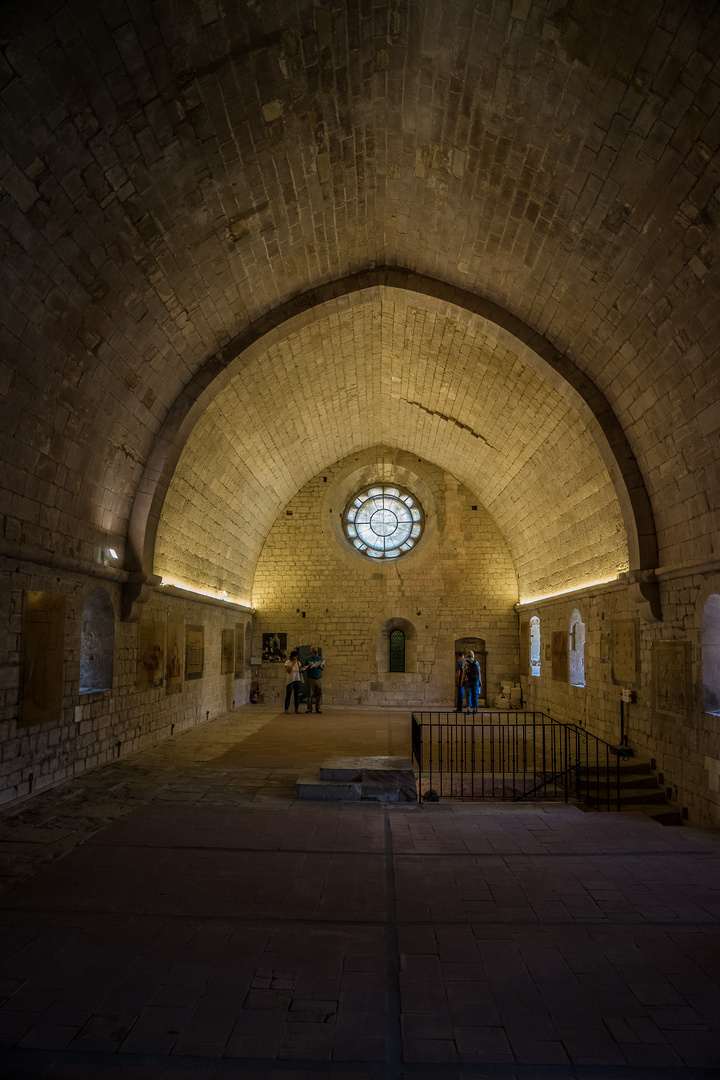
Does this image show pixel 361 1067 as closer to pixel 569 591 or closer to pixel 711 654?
pixel 711 654

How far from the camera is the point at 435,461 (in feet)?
62.0

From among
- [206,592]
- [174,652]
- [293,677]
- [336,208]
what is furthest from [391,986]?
[293,677]

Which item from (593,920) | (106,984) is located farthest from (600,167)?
(106,984)

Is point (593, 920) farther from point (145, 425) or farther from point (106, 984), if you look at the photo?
point (145, 425)

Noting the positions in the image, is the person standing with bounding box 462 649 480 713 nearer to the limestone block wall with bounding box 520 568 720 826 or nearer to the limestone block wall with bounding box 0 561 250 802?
the limestone block wall with bounding box 520 568 720 826

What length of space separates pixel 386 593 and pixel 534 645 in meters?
4.17

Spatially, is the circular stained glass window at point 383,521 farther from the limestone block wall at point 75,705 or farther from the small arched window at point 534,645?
the limestone block wall at point 75,705

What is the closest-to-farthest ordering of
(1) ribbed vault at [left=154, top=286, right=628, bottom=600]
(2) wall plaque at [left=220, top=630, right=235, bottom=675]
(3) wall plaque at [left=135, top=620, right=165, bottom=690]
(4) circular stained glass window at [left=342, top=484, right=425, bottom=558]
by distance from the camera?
(3) wall plaque at [left=135, top=620, right=165, bottom=690]
(1) ribbed vault at [left=154, top=286, right=628, bottom=600]
(2) wall plaque at [left=220, top=630, right=235, bottom=675]
(4) circular stained glass window at [left=342, top=484, right=425, bottom=558]

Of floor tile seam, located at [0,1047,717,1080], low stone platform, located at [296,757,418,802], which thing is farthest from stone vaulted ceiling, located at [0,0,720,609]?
floor tile seam, located at [0,1047,717,1080]

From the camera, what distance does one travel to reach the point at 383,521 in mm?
19859

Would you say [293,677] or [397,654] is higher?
[397,654]

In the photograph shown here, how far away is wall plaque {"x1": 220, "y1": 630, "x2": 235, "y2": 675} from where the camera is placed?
15828mm

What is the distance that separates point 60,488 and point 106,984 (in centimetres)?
612

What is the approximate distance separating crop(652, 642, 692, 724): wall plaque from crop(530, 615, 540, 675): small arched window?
25.3 ft
